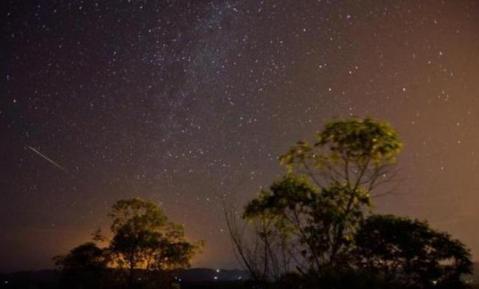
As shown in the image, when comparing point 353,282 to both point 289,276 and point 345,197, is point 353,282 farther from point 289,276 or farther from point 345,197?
point 345,197

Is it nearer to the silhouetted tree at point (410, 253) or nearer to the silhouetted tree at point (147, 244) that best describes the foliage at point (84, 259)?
the silhouetted tree at point (147, 244)

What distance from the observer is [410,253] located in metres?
17.3

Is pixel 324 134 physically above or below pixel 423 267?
above

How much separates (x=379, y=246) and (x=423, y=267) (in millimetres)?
1598

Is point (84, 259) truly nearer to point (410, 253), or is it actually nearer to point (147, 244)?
point (147, 244)

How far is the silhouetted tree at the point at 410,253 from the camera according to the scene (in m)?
17.3

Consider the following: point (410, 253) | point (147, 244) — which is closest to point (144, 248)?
point (147, 244)

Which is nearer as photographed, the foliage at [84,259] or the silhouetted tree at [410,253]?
the silhouetted tree at [410,253]

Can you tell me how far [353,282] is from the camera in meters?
9.81

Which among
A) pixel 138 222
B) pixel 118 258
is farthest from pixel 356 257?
pixel 118 258

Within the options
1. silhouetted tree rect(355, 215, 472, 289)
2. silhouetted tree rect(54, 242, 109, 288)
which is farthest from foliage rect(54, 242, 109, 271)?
silhouetted tree rect(355, 215, 472, 289)

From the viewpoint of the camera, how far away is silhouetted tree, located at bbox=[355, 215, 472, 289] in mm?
17281

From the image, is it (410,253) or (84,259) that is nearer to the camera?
(410,253)

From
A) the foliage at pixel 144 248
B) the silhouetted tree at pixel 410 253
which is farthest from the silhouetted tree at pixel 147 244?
the silhouetted tree at pixel 410 253
